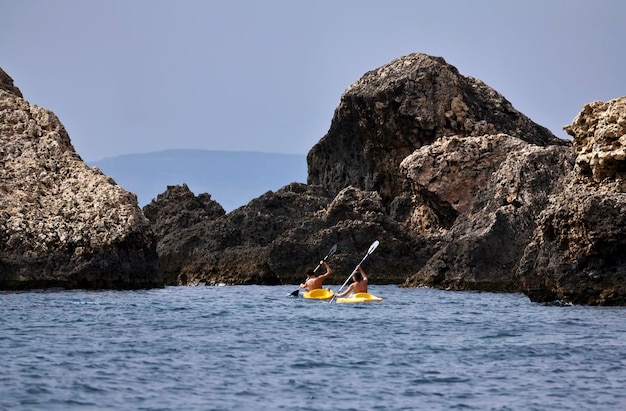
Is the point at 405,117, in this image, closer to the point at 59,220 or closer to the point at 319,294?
the point at 59,220

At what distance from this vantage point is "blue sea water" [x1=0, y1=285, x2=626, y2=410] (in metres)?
17.7

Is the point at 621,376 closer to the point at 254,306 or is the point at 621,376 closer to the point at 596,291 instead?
the point at 596,291

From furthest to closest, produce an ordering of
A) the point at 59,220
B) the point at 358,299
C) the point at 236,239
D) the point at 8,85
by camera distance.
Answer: the point at 236,239 < the point at 8,85 < the point at 59,220 < the point at 358,299

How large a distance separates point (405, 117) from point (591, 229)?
165ft

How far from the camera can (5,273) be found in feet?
132

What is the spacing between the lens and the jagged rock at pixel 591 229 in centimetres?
3067

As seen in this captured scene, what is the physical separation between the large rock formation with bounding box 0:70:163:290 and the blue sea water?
6328 mm

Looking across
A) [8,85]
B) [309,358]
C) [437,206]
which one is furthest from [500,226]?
[309,358]

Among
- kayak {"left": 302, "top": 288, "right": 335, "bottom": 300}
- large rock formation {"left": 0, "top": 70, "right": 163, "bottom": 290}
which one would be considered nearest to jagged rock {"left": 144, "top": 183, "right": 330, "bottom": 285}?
large rock formation {"left": 0, "top": 70, "right": 163, "bottom": 290}

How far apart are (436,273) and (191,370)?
31182 millimetres

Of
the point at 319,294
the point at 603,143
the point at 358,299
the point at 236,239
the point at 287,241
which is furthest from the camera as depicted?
the point at 236,239

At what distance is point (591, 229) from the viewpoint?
30844 millimetres

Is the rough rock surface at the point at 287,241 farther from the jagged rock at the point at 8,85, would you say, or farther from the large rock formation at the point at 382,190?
the jagged rock at the point at 8,85

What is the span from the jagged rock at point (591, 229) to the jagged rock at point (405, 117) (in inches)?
1604
